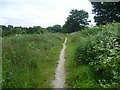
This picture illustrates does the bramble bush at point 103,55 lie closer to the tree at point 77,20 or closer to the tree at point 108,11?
the tree at point 108,11

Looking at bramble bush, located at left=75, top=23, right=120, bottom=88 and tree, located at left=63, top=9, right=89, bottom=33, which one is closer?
bramble bush, located at left=75, top=23, right=120, bottom=88

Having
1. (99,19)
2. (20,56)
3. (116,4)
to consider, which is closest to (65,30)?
(99,19)

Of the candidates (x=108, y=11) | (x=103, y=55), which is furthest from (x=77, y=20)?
(x=103, y=55)

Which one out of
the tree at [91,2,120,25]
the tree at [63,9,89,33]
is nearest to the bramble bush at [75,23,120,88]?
the tree at [91,2,120,25]

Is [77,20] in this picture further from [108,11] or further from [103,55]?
[103,55]

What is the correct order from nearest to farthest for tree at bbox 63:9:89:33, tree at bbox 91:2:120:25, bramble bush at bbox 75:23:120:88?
bramble bush at bbox 75:23:120:88 < tree at bbox 91:2:120:25 < tree at bbox 63:9:89:33

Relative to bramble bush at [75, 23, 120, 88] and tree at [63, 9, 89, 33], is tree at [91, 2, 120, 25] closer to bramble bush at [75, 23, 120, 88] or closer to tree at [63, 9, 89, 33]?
bramble bush at [75, 23, 120, 88]

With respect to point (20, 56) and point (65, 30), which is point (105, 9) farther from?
point (65, 30)

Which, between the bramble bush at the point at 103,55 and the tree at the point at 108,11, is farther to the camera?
the tree at the point at 108,11

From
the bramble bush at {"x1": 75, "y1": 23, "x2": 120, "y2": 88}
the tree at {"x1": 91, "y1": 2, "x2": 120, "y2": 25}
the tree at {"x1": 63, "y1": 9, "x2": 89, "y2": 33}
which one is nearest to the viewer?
the bramble bush at {"x1": 75, "y1": 23, "x2": 120, "y2": 88}

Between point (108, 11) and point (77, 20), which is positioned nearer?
point (108, 11)

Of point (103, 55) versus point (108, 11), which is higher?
point (108, 11)

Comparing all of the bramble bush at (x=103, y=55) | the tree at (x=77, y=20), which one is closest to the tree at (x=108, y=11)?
the bramble bush at (x=103, y=55)

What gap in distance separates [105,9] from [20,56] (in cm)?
1752
